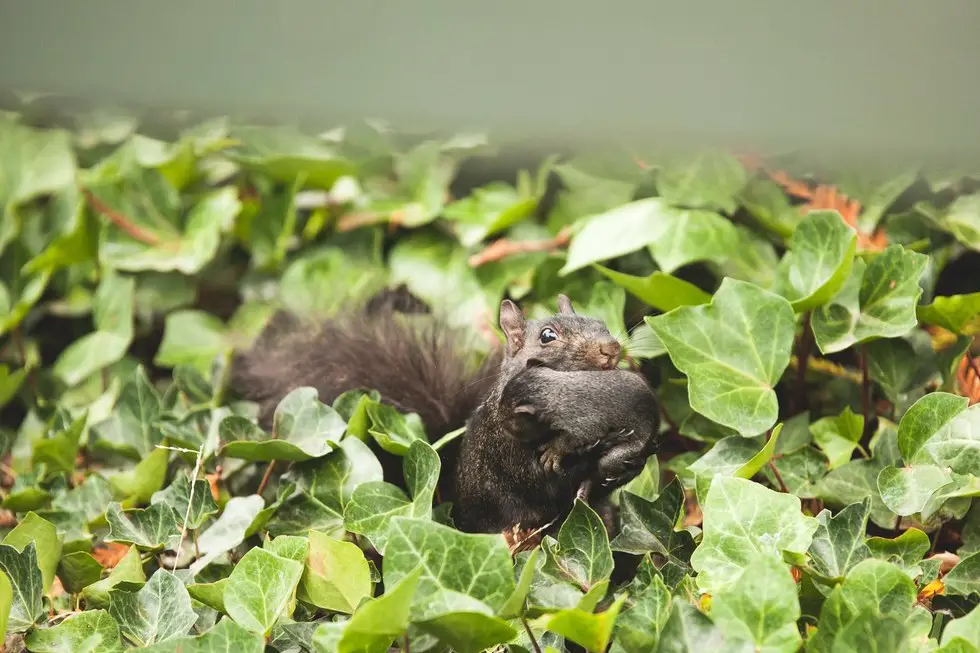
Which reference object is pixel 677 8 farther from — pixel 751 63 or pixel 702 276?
pixel 702 276

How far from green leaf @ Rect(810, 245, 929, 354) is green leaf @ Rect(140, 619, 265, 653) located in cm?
89

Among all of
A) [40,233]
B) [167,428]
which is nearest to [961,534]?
[167,428]

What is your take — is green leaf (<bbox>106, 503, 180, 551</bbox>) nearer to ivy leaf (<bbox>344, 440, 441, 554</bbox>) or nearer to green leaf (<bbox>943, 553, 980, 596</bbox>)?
ivy leaf (<bbox>344, 440, 441, 554</bbox>)

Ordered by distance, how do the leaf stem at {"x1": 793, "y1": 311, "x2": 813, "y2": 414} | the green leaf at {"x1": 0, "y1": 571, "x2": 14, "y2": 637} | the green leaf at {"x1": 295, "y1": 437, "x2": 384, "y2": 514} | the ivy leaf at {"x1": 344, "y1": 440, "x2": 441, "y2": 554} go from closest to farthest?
the green leaf at {"x1": 0, "y1": 571, "x2": 14, "y2": 637}
the ivy leaf at {"x1": 344, "y1": 440, "x2": 441, "y2": 554}
the green leaf at {"x1": 295, "y1": 437, "x2": 384, "y2": 514}
the leaf stem at {"x1": 793, "y1": 311, "x2": 813, "y2": 414}

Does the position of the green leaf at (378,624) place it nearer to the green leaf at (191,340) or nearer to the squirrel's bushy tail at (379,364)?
the squirrel's bushy tail at (379,364)

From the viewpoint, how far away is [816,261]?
4.72 feet

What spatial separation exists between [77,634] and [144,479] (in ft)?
1.29

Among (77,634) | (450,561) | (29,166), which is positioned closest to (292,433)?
(77,634)

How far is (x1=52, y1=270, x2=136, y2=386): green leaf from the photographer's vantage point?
77.3 inches

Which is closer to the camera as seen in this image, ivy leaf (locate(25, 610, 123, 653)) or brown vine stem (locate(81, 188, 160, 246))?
ivy leaf (locate(25, 610, 123, 653))

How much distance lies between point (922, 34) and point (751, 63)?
0.51ft

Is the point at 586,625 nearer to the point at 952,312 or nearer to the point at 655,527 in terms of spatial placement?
the point at 655,527

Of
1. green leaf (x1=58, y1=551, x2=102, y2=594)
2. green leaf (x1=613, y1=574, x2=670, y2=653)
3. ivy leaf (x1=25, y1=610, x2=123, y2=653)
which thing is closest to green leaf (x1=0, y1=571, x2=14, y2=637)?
ivy leaf (x1=25, y1=610, x2=123, y2=653)

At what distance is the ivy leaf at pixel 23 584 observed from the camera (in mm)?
1233
